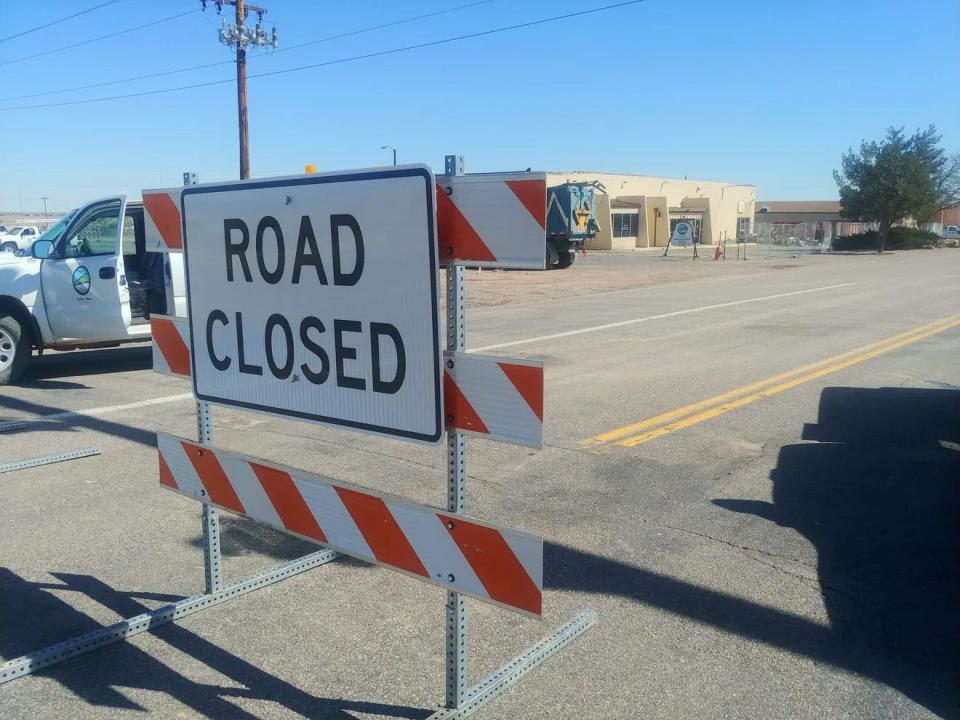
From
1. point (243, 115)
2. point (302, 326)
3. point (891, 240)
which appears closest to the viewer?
point (302, 326)

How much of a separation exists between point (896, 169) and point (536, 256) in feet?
195

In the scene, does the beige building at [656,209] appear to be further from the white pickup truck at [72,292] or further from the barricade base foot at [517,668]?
the barricade base foot at [517,668]

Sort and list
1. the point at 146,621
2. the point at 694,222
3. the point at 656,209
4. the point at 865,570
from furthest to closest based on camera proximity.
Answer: the point at 694,222 → the point at 656,209 → the point at 865,570 → the point at 146,621

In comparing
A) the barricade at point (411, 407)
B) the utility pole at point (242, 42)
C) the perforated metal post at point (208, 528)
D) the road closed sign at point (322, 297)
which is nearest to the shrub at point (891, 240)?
the utility pole at point (242, 42)

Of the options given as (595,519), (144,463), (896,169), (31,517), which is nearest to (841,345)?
(595,519)

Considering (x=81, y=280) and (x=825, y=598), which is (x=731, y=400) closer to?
(x=825, y=598)

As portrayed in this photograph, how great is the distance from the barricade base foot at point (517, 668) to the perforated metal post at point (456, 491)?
0.05 metres

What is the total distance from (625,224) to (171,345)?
194 feet

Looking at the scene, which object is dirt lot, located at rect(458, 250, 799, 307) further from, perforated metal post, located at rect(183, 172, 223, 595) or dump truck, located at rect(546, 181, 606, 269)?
perforated metal post, located at rect(183, 172, 223, 595)

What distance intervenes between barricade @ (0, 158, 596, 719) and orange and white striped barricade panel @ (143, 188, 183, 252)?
17 millimetres

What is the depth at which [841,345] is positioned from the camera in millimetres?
13336

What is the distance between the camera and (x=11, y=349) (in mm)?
9969

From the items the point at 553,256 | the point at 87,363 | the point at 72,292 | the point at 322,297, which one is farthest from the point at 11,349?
the point at 553,256

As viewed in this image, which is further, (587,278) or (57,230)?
(587,278)
